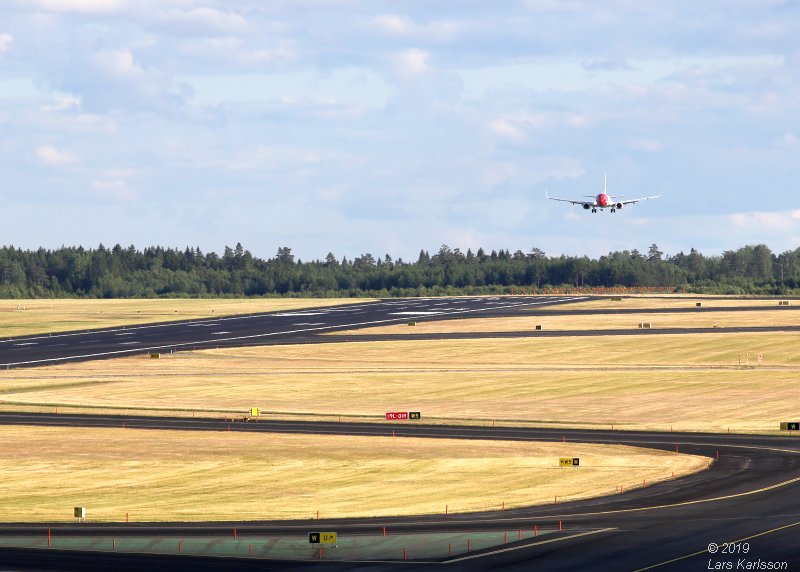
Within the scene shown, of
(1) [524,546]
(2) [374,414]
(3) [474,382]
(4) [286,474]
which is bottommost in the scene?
(1) [524,546]

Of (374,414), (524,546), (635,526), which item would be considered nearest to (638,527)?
(635,526)

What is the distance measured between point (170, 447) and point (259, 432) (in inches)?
403

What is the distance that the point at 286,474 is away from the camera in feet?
248

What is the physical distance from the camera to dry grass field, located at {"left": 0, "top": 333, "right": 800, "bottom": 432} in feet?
356

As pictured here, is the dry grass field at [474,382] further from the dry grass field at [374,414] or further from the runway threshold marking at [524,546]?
the runway threshold marking at [524,546]

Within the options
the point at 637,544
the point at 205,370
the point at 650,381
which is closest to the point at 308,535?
the point at 637,544

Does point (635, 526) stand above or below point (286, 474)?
below

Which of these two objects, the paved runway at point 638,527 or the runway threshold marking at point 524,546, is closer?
the paved runway at point 638,527

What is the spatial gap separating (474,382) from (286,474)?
185ft

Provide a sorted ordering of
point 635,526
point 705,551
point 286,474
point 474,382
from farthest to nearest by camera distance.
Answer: point 474,382 < point 286,474 < point 635,526 < point 705,551

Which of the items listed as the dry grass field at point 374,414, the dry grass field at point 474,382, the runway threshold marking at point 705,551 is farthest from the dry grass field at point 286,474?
the dry grass field at point 474,382

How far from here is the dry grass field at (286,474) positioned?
65.6 m

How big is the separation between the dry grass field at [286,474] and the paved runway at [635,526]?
2.37 meters

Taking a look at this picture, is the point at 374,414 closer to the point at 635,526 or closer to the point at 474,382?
the point at 474,382
